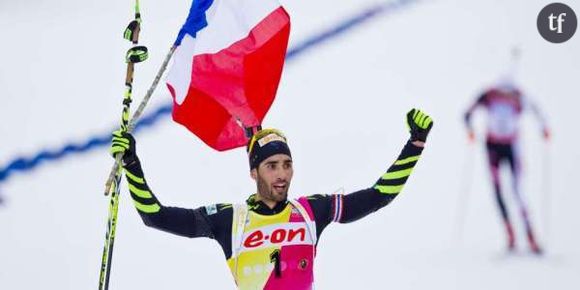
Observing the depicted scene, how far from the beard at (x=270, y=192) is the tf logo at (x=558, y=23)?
6.46 meters

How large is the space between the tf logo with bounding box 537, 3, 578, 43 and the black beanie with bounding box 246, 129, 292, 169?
20.8 feet

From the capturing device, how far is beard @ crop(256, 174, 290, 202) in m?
5.36

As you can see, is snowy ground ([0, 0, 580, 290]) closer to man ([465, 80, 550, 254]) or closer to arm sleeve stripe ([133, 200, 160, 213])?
man ([465, 80, 550, 254])

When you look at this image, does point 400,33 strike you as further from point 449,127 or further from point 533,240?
point 533,240

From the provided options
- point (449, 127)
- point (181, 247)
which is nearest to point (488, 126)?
point (449, 127)

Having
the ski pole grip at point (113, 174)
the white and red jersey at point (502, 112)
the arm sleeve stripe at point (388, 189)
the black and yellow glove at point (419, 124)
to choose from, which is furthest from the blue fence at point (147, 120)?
the black and yellow glove at point (419, 124)

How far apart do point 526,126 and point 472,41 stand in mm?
1346

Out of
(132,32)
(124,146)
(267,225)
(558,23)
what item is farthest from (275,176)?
(558,23)

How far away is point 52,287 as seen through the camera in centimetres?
816

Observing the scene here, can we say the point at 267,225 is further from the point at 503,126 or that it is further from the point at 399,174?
the point at 503,126

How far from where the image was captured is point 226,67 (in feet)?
20.2

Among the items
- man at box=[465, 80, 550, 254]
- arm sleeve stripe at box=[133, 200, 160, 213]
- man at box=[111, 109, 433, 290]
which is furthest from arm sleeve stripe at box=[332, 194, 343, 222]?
man at box=[465, 80, 550, 254]

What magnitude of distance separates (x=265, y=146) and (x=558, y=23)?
263 inches

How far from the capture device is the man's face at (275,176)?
5.35 m
